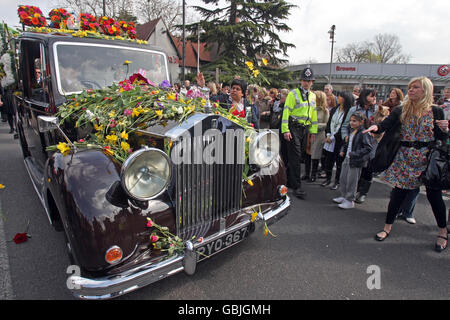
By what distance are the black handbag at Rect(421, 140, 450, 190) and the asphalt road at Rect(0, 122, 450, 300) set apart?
2.57 feet

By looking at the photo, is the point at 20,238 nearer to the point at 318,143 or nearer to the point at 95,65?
the point at 95,65

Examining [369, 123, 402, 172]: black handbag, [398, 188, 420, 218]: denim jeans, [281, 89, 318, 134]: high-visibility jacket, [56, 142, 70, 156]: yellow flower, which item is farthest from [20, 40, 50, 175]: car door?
[398, 188, 420, 218]: denim jeans

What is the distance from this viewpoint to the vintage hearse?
1.69 m

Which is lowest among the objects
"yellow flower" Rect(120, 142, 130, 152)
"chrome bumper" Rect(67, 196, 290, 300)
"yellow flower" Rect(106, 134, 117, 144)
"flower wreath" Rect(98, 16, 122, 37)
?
"chrome bumper" Rect(67, 196, 290, 300)

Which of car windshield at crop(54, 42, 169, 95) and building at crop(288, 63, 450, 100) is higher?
building at crop(288, 63, 450, 100)

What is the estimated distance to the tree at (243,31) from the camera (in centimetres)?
2009

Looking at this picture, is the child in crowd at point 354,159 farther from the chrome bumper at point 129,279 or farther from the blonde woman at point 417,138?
the chrome bumper at point 129,279

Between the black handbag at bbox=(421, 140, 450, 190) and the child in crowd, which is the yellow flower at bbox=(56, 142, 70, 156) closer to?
the black handbag at bbox=(421, 140, 450, 190)

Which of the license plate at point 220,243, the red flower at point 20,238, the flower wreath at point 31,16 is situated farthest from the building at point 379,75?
the red flower at point 20,238

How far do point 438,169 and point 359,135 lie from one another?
4.63 ft

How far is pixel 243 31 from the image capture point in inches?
801

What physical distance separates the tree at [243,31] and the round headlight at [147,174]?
60.8 feet

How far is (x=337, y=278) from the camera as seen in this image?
2.46 m
